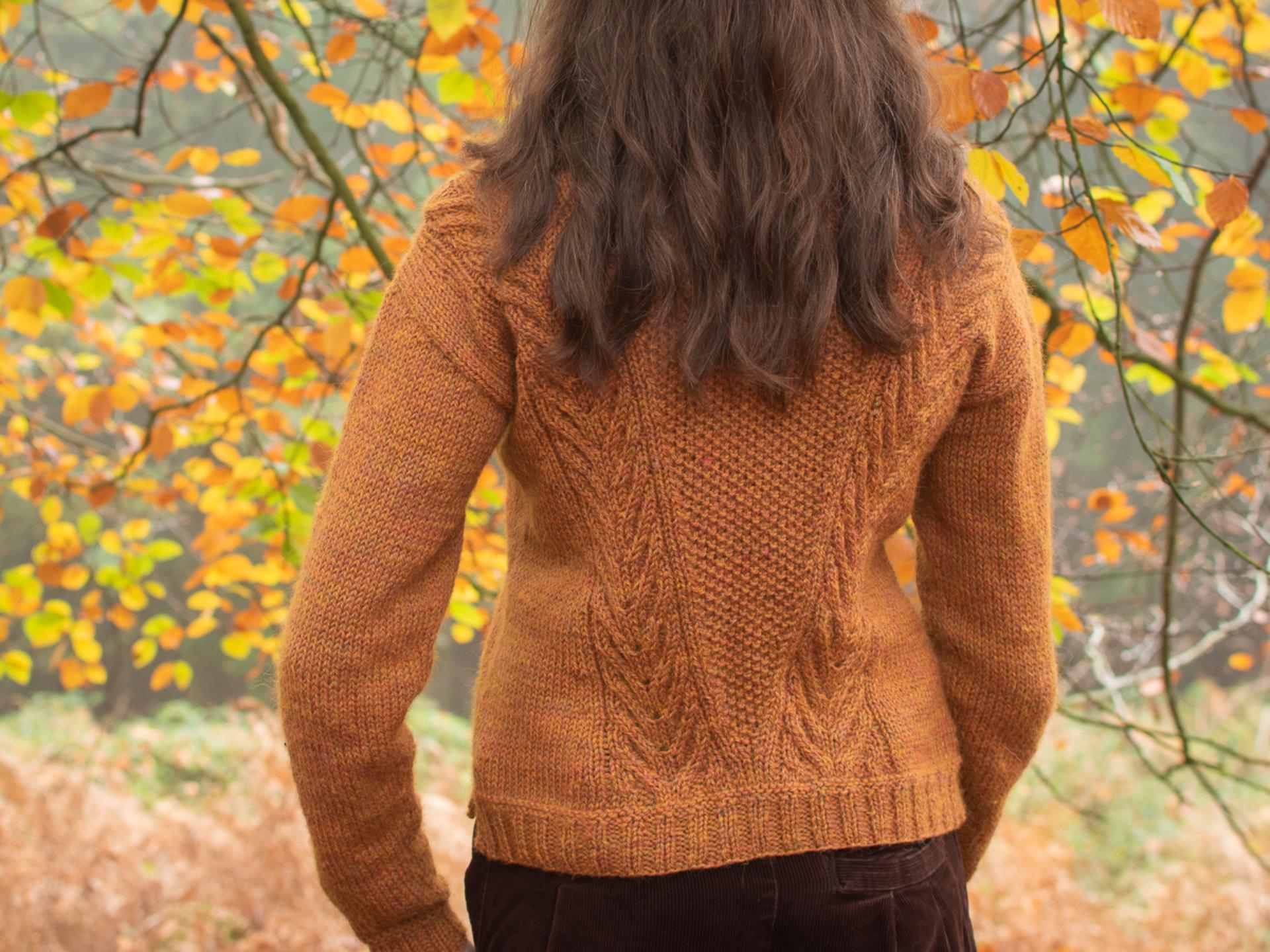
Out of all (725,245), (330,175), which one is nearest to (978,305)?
(725,245)

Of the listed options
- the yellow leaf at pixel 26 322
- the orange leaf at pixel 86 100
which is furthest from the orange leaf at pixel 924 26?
the yellow leaf at pixel 26 322

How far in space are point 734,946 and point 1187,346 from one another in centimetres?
239

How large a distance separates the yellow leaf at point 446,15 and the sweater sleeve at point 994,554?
95 cm

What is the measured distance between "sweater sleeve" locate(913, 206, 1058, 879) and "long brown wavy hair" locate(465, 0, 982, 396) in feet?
0.49

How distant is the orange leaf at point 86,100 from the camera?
6.68 ft

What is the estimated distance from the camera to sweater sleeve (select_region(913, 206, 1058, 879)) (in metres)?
1.05

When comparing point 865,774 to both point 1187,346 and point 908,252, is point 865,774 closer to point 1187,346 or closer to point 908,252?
point 908,252

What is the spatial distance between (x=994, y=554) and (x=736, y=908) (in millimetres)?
470

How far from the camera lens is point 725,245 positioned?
930mm

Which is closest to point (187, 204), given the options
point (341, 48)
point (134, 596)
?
point (341, 48)

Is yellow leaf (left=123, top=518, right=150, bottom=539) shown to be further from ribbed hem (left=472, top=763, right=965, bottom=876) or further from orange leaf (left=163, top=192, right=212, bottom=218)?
ribbed hem (left=472, top=763, right=965, bottom=876)

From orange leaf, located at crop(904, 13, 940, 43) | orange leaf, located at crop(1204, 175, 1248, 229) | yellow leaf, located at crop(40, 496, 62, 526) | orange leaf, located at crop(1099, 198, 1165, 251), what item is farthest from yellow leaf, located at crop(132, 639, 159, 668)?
orange leaf, located at crop(1204, 175, 1248, 229)

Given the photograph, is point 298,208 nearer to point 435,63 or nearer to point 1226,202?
point 435,63

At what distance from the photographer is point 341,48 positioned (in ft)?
7.16
